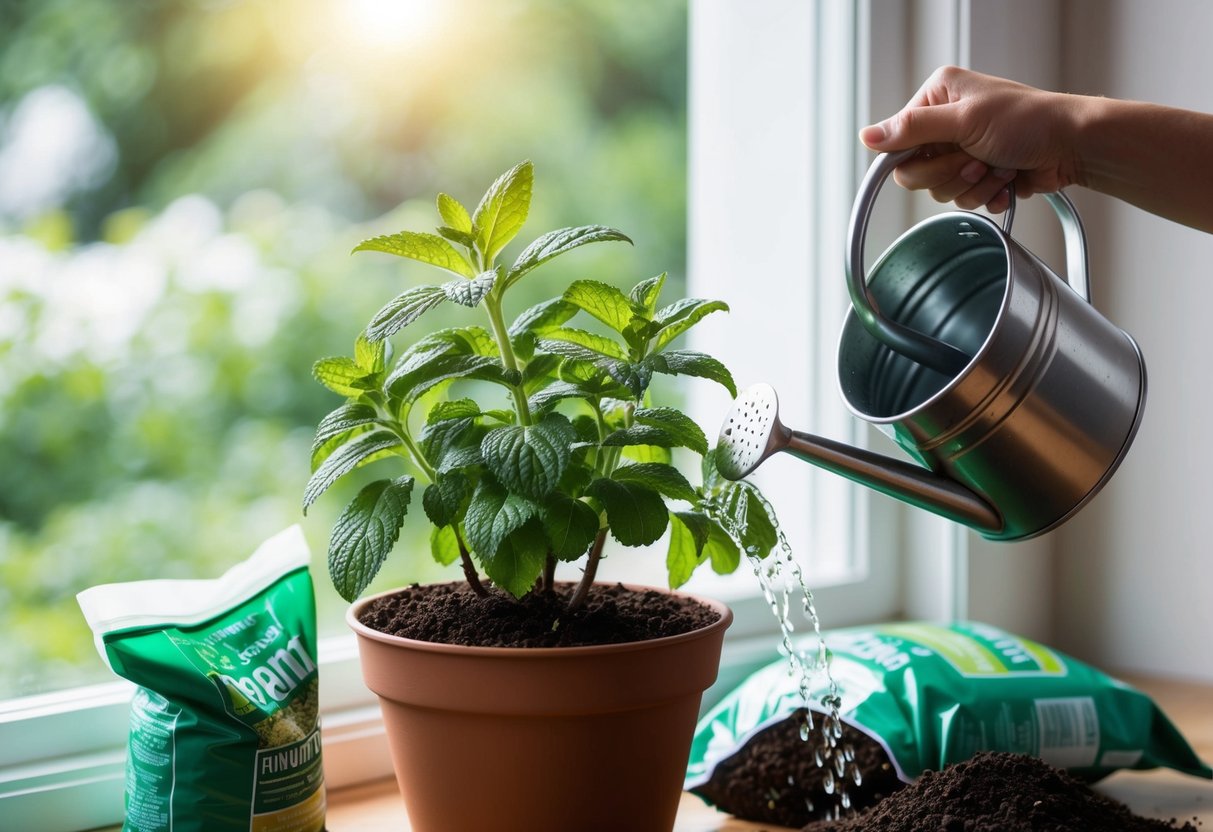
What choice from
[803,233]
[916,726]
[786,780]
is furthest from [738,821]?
[803,233]

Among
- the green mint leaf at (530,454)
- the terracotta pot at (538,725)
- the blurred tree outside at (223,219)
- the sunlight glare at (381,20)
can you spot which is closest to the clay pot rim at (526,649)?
the terracotta pot at (538,725)

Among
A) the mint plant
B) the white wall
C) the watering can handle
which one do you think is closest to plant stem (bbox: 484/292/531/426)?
the mint plant

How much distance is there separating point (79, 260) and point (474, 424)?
1264mm

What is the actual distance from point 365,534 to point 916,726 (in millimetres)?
510

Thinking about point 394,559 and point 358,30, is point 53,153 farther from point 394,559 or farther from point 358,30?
point 394,559

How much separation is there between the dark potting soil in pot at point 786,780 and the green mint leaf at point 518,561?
0.34 metres

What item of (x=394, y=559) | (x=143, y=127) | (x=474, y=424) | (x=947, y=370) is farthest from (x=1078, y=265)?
(x=143, y=127)

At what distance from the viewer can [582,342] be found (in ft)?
2.65

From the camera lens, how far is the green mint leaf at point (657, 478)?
0.76 metres

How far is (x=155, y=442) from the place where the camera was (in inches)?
77.2

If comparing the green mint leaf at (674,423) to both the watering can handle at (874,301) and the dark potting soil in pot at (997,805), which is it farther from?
the dark potting soil in pot at (997,805)

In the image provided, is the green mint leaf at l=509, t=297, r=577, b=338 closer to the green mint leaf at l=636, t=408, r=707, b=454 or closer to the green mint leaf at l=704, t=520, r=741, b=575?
the green mint leaf at l=636, t=408, r=707, b=454

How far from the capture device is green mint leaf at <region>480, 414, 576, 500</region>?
0.67 m

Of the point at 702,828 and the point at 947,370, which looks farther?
the point at 702,828
